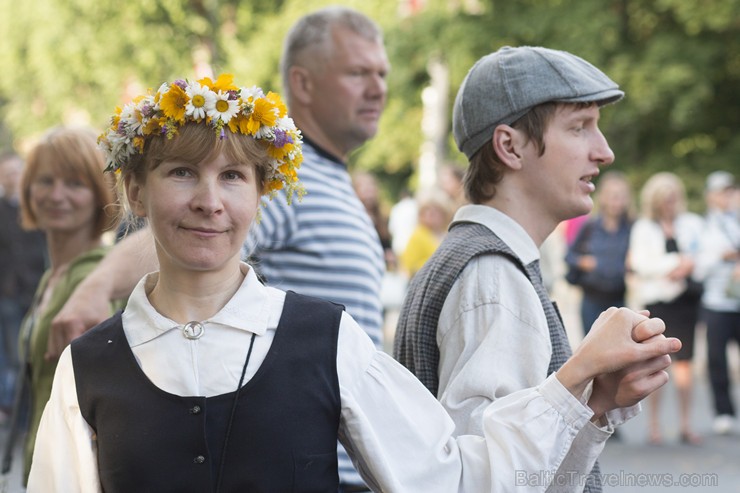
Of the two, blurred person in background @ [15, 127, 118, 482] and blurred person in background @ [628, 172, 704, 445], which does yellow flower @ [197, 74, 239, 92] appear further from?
blurred person in background @ [628, 172, 704, 445]

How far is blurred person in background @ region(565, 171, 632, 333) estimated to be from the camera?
31.4 ft

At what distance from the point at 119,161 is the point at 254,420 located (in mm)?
648

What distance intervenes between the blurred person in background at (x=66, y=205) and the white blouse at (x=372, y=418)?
1.38 metres

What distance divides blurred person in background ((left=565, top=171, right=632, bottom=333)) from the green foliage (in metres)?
11.5

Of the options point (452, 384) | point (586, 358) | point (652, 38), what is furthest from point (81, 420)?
point (652, 38)

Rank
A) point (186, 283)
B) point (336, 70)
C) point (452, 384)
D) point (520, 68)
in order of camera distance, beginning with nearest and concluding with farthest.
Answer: point (186, 283) → point (452, 384) → point (520, 68) → point (336, 70)

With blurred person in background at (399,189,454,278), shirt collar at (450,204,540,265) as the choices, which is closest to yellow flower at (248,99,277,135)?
shirt collar at (450,204,540,265)

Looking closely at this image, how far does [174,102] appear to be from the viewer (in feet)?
8.00

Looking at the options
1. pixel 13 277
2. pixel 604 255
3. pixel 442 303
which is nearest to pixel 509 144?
pixel 442 303

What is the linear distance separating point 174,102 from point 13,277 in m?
8.76

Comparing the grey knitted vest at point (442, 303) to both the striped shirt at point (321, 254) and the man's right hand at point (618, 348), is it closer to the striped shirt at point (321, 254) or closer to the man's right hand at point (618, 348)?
the man's right hand at point (618, 348)

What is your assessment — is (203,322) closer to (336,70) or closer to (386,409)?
(386,409)

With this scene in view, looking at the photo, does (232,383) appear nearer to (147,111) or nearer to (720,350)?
(147,111)

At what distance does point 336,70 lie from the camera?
14.7ft
